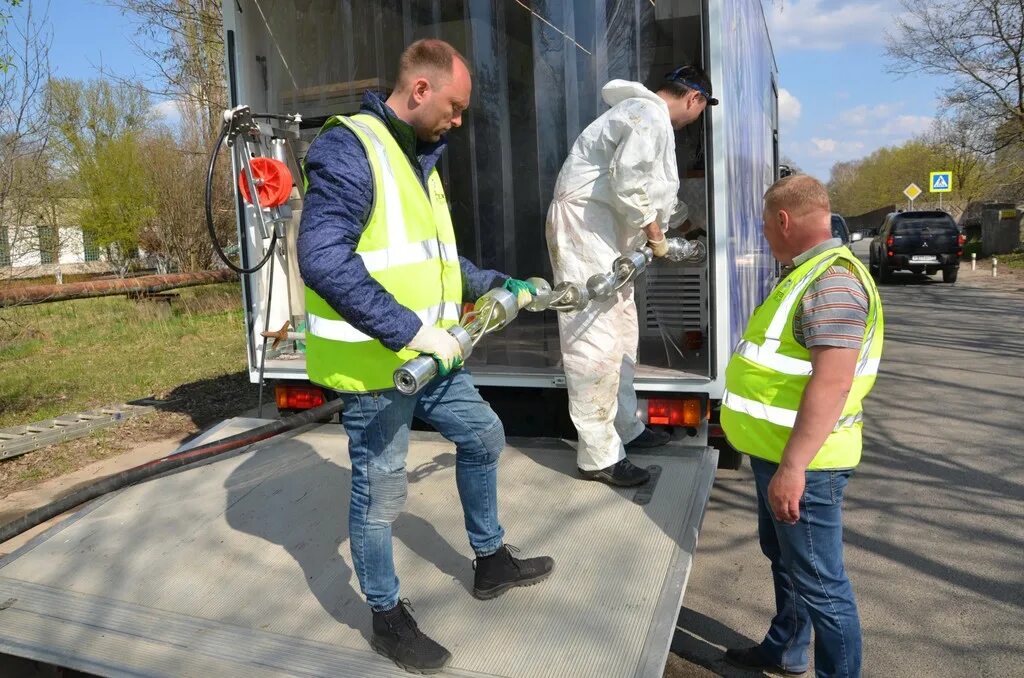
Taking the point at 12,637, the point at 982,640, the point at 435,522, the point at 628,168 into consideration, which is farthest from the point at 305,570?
the point at 982,640

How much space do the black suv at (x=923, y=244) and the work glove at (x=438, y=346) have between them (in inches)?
689

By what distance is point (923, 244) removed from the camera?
55.2 ft

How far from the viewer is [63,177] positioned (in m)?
16.0

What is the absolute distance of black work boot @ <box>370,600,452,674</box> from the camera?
213 cm

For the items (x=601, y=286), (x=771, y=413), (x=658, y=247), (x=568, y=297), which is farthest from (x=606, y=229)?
(x=771, y=413)

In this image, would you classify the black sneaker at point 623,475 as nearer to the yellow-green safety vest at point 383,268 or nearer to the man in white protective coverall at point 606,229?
the man in white protective coverall at point 606,229

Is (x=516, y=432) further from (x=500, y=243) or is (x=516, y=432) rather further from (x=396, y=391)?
(x=396, y=391)

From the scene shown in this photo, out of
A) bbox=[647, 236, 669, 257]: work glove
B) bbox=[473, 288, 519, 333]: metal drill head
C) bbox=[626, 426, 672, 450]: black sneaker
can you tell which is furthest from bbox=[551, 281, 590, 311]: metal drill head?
bbox=[626, 426, 672, 450]: black sneaker

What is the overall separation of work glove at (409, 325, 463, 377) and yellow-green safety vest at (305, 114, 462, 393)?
9 cm

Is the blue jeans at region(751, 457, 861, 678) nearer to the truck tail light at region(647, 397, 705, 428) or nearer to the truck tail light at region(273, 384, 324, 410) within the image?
the truck tail light at region(647, 397, 705, 428)

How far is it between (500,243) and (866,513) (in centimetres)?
295

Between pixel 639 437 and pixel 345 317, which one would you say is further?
pixel 639 437

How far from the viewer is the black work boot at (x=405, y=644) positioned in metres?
2.13

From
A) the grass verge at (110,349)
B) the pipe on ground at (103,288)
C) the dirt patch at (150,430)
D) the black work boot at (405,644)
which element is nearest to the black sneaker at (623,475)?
the black work boot at (405,644)
